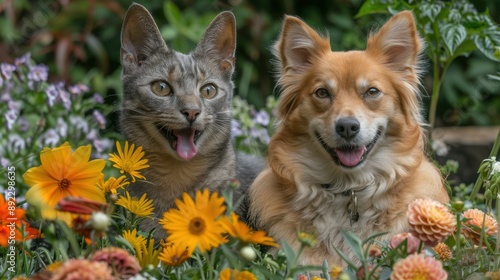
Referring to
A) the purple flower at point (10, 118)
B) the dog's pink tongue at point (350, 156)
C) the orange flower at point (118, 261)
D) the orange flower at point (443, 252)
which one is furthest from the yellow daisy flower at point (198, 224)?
the purple flower at point (10, 118)

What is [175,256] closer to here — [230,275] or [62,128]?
[230,275]

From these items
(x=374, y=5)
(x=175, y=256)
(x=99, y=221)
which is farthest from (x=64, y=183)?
(x=374, y=5)

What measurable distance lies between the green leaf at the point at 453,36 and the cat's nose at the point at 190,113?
1344 millimetres

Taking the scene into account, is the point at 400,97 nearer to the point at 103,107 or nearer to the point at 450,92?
the point at 103,107

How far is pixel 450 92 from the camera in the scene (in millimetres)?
A: 6965

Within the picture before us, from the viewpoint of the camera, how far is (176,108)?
128 inches

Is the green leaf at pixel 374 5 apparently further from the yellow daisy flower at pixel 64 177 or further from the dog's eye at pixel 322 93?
the yellow daisy flower at pixel 64 177

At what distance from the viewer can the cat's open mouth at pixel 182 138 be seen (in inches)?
131

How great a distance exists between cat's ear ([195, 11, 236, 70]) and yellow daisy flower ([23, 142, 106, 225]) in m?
1.30

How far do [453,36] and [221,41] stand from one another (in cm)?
117

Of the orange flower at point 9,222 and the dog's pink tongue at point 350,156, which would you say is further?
the dog's pink tongue at point 350,156

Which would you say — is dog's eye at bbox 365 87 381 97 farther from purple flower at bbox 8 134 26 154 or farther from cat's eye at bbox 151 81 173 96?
purple flower at bbox 8 134 26 154

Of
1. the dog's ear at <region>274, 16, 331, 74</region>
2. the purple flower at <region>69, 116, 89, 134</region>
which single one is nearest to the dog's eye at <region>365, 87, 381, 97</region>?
the dog's ear at <region>274, 16, 331, 74</region>

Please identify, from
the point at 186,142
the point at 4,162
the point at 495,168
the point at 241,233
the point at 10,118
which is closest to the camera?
the point at 241,233
